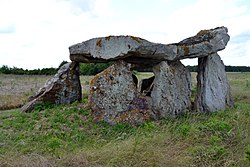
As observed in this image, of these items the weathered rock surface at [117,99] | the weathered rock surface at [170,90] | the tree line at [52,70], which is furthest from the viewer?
A: the tree line at [52,70]

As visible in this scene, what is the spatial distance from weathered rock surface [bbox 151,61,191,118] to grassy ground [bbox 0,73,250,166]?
643 millimetres

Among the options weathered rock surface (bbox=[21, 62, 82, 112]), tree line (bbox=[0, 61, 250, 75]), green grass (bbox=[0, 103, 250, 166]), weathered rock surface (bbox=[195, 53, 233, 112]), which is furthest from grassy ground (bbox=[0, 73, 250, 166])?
tree line (bbox=[0, 61, 250, 75])

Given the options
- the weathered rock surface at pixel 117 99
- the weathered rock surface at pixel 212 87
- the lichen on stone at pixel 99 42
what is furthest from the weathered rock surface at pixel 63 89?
the weathered rock surface at pixel 212 87

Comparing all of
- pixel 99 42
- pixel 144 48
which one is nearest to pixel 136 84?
pixel 144 48

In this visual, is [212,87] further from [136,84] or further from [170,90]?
[136,84]

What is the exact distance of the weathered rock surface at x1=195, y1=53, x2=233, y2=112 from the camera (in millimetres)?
14445

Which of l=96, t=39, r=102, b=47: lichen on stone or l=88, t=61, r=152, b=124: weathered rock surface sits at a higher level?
l=96, t=39, r=102, b=47: lichen on stone

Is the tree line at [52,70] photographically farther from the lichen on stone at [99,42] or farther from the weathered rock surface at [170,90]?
the lichen on stone at [99,42]

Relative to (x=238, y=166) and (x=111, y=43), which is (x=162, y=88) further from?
(x=238, y=166)

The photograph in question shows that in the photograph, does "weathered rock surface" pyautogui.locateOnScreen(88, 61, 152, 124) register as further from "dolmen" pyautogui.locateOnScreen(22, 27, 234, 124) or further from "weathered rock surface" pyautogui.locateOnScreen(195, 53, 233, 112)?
"weathered rock surface" pyautogui.locateOnScreen(195, 53, 233, 112)

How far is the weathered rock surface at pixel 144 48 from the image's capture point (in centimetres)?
1261

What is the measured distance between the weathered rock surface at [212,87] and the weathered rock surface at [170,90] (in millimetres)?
573

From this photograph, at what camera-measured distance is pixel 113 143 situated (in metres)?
8.25

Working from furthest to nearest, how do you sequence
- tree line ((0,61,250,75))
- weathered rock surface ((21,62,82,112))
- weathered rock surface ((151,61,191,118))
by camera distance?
1. tree line ((0,61,250,75))
2. weathered rock surface ((21,62,82,112))
3. weathered rock surface ((151,61,191,118))
